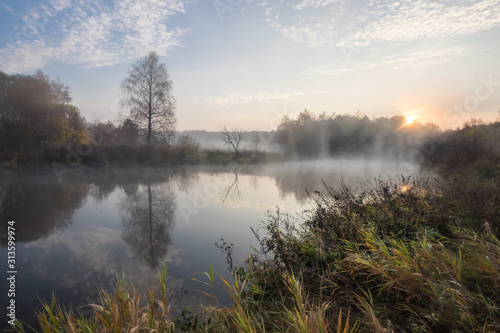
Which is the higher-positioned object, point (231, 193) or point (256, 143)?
point (256, 143)

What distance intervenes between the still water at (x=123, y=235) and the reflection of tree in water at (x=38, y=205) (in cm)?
3

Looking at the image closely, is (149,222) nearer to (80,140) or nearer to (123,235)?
(123,235)

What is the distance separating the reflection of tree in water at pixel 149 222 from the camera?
19.6ft

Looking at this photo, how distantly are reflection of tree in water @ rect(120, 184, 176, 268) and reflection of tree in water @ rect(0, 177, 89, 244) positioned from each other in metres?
1.96

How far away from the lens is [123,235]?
702 centimetres

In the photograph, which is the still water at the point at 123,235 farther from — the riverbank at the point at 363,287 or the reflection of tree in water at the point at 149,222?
the riverbank at the point at 363,287

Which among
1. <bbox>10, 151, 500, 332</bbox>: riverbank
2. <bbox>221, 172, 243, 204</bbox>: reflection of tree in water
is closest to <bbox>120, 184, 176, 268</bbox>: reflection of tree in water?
<bbox>10, 151, 500, 332</bbox>: riverbank

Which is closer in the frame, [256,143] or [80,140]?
[80,140]

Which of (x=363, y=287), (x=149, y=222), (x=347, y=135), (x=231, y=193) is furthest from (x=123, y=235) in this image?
(x=347, y=135)

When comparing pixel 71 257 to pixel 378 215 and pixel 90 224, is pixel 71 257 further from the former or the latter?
pixel 378 215

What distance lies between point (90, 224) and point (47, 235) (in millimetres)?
1183

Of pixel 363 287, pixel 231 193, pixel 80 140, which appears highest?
pixel 80 140

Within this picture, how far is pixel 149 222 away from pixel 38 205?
5.32 m

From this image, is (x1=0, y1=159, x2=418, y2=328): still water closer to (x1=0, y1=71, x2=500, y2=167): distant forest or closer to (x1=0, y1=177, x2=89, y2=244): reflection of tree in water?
(x1=0, y1=177, x2=89, y2=244): reflection of tree in water
